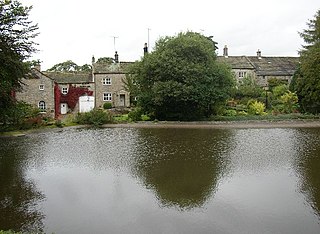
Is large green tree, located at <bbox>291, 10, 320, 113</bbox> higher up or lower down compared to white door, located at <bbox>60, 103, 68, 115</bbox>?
higher up

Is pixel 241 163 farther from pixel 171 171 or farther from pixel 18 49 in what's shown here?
pixel 18 49

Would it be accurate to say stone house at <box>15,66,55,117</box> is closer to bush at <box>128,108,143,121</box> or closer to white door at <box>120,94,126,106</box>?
bush at <box>128,108,143,121</box>

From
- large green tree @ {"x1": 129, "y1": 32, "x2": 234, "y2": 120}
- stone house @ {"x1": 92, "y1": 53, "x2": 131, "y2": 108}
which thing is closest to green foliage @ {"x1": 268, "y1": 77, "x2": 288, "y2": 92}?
large green tree @ {"x1": 129, "y1": 32, "x2": 234, "y2": 120}

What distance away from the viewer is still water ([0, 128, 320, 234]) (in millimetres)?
10305

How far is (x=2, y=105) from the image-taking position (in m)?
25.9

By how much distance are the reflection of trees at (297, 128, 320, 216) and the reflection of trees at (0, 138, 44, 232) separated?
892 centimetres

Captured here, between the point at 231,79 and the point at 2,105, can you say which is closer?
the point at 2,105

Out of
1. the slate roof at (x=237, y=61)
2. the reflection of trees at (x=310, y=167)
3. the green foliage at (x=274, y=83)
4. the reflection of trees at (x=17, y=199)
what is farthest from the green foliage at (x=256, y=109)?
the reflection of trees at (x=17, y=199)

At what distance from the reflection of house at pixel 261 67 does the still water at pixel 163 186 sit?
109 feet

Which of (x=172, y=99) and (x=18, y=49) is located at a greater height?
(x=18, y=49)

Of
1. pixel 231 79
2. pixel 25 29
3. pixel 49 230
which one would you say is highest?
pixel 25 29

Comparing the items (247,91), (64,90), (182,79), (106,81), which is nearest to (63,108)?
(64,90)

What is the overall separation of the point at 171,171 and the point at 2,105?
1613 centimetres

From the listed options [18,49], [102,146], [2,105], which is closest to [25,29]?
[18,49]
